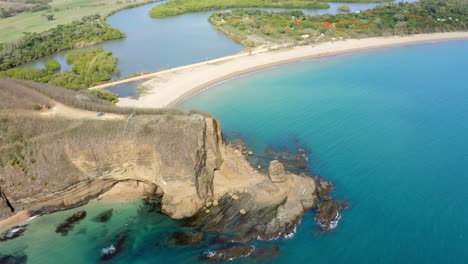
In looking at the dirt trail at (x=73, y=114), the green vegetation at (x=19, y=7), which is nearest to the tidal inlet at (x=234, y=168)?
the dirt trail at (x=73, y=114)

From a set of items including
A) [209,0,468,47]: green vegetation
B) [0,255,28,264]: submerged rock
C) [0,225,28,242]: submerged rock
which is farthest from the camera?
[209,0,468,47]: green vegetation

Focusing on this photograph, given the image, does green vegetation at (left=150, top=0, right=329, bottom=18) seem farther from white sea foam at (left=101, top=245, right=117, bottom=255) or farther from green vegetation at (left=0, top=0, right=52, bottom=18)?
white sea foam at (left=101, top=245, right=117, bottom=255)

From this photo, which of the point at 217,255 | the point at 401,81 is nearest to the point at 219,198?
the point at 217,255

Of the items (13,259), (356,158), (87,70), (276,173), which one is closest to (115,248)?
(13,259)

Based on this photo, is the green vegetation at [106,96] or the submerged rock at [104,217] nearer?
the submerged rock at [104,217]

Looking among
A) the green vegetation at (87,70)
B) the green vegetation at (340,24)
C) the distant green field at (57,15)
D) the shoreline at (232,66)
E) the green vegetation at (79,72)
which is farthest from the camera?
the distant green field at (57,15)

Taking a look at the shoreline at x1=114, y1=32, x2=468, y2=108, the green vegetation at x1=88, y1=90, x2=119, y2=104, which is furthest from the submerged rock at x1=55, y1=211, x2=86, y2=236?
the green vegetation at x1=88, y1=90, x2=119, y2=104

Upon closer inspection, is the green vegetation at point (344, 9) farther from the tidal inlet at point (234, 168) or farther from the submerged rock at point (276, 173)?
the submerged rock at point (276, 173)
